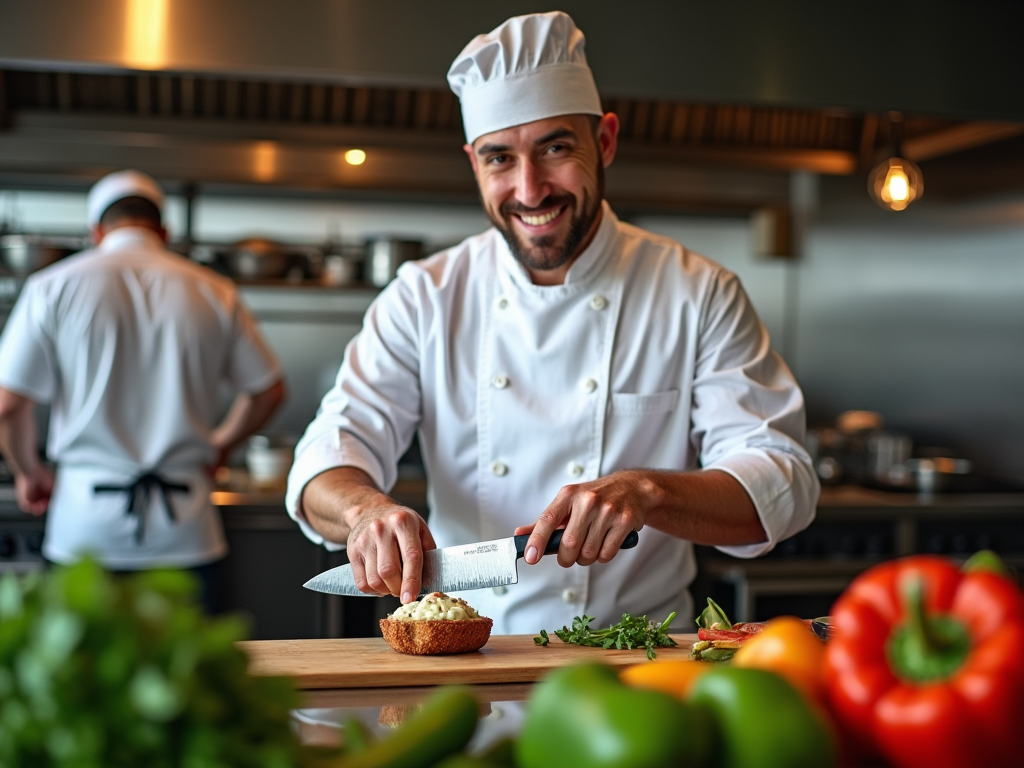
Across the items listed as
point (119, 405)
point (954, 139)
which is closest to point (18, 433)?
point (119, 405)

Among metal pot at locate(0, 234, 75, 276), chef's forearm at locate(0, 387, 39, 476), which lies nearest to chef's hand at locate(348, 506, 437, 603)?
chef's forearm at locate(0, 387, 39, 476)

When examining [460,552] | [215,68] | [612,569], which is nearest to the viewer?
[460,552]

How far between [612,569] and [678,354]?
0.41m

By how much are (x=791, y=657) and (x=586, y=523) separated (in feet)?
2.53

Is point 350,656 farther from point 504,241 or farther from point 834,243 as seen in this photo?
point 834,243

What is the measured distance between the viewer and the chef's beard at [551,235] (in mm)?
1983

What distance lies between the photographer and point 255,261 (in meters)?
3.94

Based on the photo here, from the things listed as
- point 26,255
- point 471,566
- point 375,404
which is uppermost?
point 26,255

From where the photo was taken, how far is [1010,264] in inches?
154

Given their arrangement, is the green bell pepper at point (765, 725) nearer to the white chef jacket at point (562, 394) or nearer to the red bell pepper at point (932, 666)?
the red bell pepper at point (932, 666)

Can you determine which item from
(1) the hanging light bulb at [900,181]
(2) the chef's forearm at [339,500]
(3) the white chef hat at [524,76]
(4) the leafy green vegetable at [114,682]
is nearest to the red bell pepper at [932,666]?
(4) the leafy green vegetable at [114,682]

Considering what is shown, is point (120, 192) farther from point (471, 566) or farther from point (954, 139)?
point (954, 139)

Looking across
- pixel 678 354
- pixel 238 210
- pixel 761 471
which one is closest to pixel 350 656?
pixel 761 471

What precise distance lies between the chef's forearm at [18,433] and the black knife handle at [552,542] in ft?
7.11
